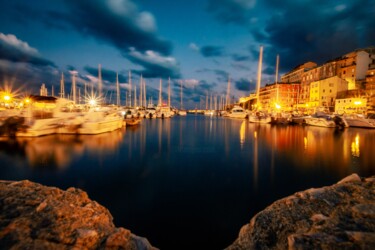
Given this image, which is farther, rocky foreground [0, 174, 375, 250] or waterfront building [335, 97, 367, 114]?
waterfront building [335, 97, 367, 114]

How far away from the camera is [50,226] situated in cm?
332

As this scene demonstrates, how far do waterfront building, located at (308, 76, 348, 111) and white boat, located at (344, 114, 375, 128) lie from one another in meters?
25.8

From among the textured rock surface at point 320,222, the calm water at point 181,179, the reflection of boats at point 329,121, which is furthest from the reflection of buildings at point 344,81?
the textured rock surface at point 320,222

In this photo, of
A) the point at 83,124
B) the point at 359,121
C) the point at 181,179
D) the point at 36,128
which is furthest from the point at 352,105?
the point at 36,128

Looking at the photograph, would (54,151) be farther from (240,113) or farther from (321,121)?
(240,113)

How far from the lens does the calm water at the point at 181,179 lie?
6.20 m

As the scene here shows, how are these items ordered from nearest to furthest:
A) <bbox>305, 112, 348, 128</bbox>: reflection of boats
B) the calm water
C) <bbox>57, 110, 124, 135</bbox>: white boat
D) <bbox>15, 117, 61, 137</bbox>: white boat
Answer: the calm water < <bbox>15, 117, 61, 137</bbox>: white boat < <bbox>57, 110, 124, 135</bbox>: white boat < <bbox>305, 112, 348, 128</bbox>: reflection of boats

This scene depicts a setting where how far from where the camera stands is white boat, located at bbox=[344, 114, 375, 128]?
37216mm

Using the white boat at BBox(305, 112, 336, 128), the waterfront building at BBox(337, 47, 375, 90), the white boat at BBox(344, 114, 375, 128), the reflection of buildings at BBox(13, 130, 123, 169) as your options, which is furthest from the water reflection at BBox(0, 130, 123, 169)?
the waterfront building at BBox(337, 47, 375, 90)

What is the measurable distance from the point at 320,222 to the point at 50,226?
16.4 feet

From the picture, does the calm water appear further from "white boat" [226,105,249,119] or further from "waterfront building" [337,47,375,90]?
"waterfront building" [337,47,375,90]

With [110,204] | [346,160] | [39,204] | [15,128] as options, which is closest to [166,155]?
[110,204]

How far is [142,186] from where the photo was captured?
9438 mm

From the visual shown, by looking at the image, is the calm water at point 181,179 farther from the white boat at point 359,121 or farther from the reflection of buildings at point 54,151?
the white boat at point 359,121
